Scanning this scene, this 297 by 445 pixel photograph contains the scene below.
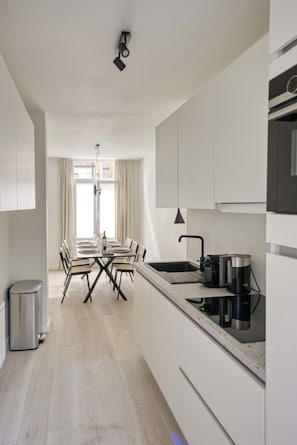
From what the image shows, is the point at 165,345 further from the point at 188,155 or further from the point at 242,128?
the point at 242,128

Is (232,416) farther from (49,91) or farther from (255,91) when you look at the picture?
(49,91)

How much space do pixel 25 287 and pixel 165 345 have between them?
196 centimetres

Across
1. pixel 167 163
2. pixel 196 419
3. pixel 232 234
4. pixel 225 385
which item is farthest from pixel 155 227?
pixel 225 385

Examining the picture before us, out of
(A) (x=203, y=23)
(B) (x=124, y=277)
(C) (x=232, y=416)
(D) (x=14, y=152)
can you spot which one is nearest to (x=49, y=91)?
(D) (x=14, y=152)

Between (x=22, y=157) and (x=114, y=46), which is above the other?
(x=114, y=46)

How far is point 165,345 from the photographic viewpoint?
2307 mm

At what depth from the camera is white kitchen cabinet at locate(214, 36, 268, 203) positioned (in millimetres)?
1543

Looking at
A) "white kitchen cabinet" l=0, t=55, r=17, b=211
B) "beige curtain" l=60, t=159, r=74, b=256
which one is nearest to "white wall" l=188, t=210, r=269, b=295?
"white kitchen cabinet" l=0, t=55, r=17, b=211

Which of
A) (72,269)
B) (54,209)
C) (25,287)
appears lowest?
(72,269)

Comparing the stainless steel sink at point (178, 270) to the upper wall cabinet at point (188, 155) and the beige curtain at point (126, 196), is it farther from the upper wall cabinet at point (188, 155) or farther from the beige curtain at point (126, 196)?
the beige curtain at point (126, 196)

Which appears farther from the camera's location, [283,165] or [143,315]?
[143,315]

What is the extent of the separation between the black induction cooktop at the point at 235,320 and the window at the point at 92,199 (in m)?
6.47

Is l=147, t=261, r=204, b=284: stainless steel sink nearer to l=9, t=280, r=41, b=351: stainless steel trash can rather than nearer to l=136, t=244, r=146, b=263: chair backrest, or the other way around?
l=9, t=280, r=41, b=351: stainless steel trash can

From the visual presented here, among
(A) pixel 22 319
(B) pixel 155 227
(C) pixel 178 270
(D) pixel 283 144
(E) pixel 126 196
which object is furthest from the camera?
(E) pixel 126 196
